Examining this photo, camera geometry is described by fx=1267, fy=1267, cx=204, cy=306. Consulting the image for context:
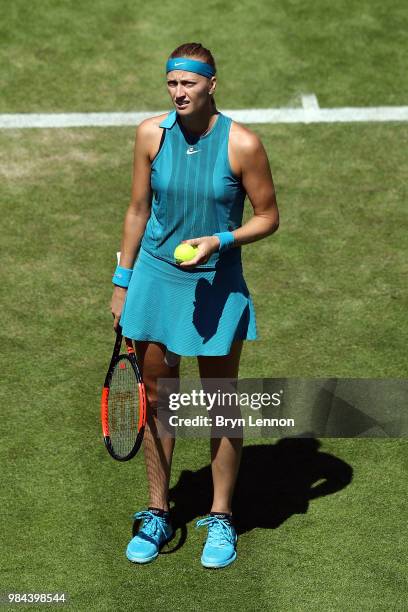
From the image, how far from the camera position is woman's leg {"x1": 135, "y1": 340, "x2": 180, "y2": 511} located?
6965 millimetres

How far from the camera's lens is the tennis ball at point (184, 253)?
625 centimetres

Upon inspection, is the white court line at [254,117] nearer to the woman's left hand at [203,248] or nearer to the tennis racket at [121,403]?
the tennis racket at [121,403]

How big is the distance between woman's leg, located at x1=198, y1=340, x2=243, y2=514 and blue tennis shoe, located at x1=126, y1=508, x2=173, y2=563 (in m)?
0.30

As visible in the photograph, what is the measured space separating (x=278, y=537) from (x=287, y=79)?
616cm

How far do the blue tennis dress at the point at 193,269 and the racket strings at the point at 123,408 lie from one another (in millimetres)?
529

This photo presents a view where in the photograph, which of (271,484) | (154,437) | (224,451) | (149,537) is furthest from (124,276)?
(271,484)

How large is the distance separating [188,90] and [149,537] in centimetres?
249

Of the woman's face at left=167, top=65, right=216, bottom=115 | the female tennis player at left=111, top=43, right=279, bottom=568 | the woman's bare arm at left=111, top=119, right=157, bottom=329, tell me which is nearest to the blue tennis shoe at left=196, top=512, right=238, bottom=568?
the female tennis player at left=111, top=43, right=279, bottom=568

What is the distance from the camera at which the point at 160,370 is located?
699cm

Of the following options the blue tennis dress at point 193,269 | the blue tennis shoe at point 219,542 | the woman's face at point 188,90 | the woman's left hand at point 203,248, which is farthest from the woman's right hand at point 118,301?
the blue tennis shoe at point 219,542

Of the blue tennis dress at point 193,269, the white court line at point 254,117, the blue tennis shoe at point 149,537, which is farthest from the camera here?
the white court line at point 254,117

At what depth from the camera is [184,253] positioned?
20.5ft

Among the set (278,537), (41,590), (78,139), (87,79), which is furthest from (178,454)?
(87,79)

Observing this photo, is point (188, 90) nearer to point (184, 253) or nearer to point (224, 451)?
point (184, 253)
